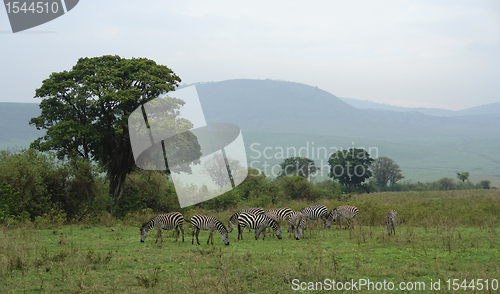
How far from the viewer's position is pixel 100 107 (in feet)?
83.6

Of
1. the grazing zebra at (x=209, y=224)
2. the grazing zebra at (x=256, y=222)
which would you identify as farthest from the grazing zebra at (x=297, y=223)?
the grazing zebra at (x=209, y=224)

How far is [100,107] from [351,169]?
52667mm

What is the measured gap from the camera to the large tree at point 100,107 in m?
25.0

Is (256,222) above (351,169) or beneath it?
beneath

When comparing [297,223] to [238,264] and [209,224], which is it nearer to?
[209,224]

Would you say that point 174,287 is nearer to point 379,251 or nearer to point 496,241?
point 379,251

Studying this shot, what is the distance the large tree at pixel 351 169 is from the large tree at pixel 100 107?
156 ft

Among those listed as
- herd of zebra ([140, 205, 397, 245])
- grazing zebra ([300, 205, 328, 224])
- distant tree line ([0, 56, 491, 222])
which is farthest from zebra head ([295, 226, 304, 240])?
distant tree line ([0, 56, 491, 222])

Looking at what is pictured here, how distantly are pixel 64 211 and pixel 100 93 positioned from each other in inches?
321

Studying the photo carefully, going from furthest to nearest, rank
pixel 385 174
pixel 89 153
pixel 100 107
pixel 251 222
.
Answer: pixel 385 174 < pixel 89 153 < pixel 100 107 < pixel 251 222

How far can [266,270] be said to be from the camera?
10.5 m

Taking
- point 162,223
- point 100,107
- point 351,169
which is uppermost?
point 100,107

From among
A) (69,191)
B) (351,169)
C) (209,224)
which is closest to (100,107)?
(69,191)

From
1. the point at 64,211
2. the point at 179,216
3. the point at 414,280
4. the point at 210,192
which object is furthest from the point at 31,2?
the point at 414,280
